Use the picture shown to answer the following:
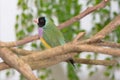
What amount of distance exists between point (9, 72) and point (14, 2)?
1.19ft

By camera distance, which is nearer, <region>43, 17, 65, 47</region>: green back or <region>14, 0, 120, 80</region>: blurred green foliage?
<region>43, 17, 65, 47</region>: green back

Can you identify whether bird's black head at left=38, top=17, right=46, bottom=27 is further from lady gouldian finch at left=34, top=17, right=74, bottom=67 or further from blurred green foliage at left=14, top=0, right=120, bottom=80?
blurred green foliage at left=14, top=0, right=120, bottom=80

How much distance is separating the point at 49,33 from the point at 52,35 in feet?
0.04

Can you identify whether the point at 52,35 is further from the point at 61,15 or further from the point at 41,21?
the point at 61,15

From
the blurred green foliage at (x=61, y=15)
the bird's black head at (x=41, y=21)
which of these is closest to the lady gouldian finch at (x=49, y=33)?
the bird's black head at (x=41, y=21)

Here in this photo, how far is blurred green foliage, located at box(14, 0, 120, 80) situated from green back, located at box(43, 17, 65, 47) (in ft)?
1.28

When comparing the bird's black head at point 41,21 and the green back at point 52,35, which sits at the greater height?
the bird's black head at point 41,21

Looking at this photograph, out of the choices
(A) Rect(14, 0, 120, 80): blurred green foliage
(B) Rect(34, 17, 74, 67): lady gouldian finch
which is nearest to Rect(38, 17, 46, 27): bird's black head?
(B) Rect(34, 17, 74, 67): lady gouldian finch

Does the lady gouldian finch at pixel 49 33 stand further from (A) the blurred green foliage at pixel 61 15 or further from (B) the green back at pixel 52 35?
(A) the blurred green foliage at pixel 61 15

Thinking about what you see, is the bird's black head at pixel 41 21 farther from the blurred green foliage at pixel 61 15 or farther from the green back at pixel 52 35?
the blurred green foliage at pixel 61 15

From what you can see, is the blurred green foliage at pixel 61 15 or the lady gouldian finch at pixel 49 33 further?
the blurred green foliage at pixel 61 15

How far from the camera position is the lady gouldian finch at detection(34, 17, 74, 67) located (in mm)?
837

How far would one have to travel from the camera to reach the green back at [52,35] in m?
0.84

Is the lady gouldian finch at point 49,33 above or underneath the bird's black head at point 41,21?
underneath
